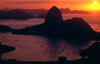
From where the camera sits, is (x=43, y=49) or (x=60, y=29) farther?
(x=60, y=29)

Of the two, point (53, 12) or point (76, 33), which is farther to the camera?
point (53, 12)

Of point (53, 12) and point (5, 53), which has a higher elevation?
point (53, 12)

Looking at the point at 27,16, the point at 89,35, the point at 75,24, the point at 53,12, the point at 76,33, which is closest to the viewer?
the point at 89,35

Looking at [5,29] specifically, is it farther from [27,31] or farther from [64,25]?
[64,25]

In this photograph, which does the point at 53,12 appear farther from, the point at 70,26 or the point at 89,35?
the point at 89,35

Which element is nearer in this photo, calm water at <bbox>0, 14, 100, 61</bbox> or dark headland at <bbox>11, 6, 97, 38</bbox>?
calm water at <bbox>0, 14, 100, 61</bbox>

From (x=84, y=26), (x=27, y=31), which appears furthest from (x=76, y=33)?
(x=27, y=31)

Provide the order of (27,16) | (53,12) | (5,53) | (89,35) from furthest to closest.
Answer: (27,16)
(53,12)
(89,35)
(5,53)

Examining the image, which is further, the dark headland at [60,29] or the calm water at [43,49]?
the dark headland at [60,29]
